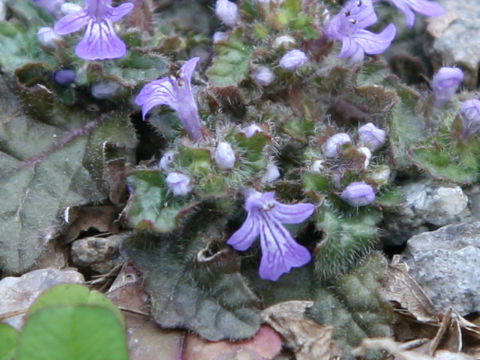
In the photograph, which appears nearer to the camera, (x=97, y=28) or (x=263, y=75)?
(x=97, y=28)

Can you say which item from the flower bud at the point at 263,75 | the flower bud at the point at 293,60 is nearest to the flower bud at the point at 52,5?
the flower bud at the point at 263,75

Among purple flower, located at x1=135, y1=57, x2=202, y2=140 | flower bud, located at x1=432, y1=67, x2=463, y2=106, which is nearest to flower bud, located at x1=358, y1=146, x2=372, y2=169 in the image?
flower bud, located at x1=432, y1=67, x2=463, y2=106

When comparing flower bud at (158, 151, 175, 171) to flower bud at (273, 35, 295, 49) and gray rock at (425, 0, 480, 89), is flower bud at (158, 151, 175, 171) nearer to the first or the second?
flower bud at (273, 35, 295, 49)

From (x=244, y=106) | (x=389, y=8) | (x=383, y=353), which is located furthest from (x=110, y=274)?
(x=389, y=8)

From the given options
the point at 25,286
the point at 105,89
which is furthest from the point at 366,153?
the point at 25,286

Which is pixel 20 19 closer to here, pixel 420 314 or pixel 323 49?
pixel 323 49

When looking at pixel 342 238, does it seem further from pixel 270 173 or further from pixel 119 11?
pixel 119 11
